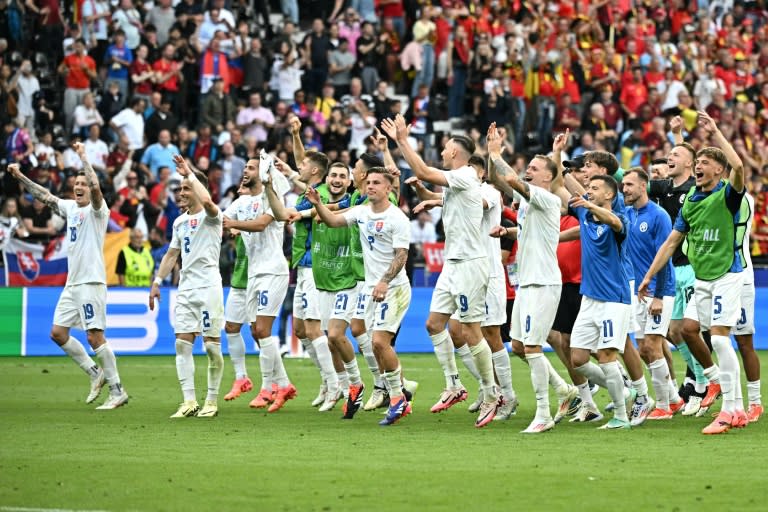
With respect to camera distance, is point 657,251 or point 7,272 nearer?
point 657,251

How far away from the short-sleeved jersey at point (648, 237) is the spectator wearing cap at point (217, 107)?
15.2m

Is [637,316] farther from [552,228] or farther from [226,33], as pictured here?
[226,33]

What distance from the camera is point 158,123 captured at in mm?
27984

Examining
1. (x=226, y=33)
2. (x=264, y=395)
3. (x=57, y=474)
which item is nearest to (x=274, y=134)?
(x=226, y=33)

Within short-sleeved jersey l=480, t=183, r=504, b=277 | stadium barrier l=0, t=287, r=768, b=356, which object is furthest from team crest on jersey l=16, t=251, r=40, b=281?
short-sleeved jersey l=480, t=183, r=504, b=277

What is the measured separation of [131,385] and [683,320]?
8.03 meters

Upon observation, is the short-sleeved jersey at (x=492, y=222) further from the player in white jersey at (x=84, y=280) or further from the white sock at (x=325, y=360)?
the player in white jersey at (x=84, y=280)

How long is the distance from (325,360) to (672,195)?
4.40 meters

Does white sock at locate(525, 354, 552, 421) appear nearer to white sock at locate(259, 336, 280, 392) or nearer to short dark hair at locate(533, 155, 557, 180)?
short dark hair at locate(533, 155, 557, 180)

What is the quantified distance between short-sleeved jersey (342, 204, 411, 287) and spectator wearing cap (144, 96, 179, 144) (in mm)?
14295

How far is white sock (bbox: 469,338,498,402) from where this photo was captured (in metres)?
14.1

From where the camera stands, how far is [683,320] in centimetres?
1445

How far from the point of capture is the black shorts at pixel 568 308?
14.9m

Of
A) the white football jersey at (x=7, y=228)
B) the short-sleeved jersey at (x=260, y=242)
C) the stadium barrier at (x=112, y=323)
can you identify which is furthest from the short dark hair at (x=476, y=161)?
the white football jersey at (x=7, y=228)
